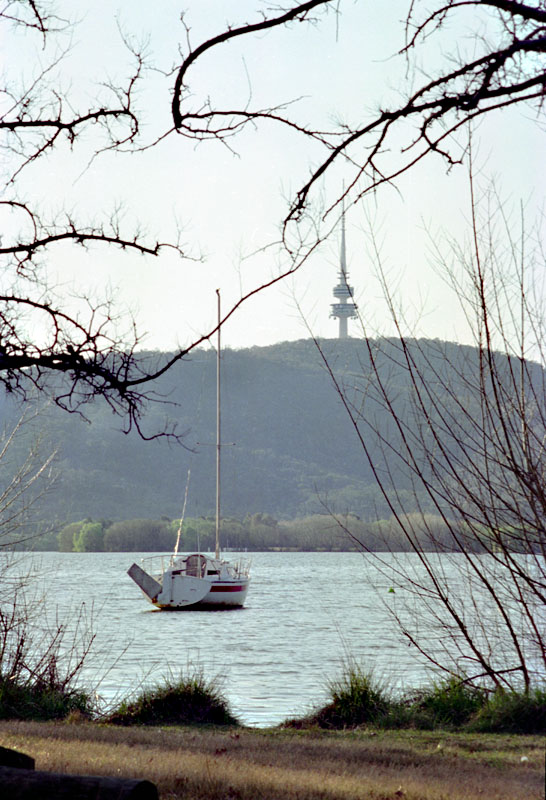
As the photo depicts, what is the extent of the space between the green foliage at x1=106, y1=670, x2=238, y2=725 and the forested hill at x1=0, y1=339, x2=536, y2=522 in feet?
334

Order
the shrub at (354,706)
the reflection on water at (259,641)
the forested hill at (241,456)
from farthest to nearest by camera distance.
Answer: the forested hill at (241,456), the reflection on water at (259,641), the shrub at (354,706)

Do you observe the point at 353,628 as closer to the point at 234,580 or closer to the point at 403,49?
the point at 234,580

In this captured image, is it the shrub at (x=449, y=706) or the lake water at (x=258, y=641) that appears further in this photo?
the lake water at (x=258, y=641)

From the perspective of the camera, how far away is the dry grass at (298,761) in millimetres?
5867

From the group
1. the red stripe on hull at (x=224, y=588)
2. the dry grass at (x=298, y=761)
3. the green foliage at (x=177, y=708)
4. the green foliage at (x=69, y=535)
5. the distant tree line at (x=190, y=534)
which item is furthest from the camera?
the green foliage at (x=69, y=535)

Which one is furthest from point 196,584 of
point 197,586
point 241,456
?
point 241,456

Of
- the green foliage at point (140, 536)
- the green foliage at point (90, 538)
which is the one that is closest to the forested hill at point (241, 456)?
the green foliage at point (90, 538)

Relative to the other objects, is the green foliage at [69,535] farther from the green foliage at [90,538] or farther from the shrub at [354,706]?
the shrub at [354,706]

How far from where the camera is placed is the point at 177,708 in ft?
38.3

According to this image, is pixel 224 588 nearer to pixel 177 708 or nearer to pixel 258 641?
pixel 258 641

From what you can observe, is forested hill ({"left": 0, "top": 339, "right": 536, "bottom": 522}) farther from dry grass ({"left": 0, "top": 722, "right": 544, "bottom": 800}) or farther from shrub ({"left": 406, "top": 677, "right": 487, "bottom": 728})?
dry grass ({"left": 0, "top": 722, "right": 544, "bottom": 800})

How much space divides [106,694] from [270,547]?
10636 centimetres

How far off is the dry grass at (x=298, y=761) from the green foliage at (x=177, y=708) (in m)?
1.42

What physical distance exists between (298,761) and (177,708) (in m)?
4.55
